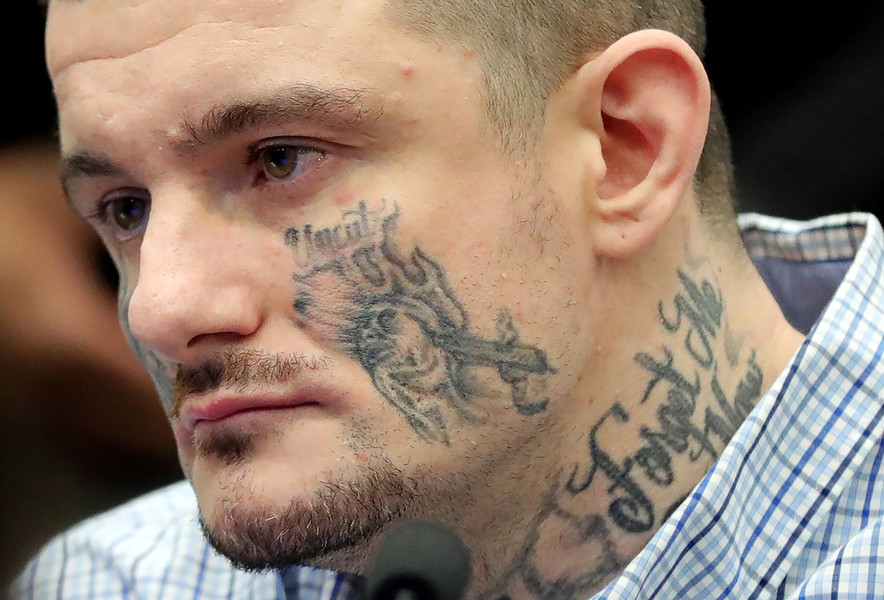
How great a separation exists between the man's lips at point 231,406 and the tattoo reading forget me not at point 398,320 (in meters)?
0.08

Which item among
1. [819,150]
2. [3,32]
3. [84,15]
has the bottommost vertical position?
[819,150]

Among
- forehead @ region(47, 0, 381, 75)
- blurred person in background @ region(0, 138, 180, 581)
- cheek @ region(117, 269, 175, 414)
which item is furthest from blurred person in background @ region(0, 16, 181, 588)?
forehead @ region(47, 0, 381, 75)

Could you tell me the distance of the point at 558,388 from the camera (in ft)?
3.30

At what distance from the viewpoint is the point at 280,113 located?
0.93 m

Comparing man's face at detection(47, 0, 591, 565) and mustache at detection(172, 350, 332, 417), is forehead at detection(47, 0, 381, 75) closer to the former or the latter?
man's face at detection(47, 0, 591, 565)

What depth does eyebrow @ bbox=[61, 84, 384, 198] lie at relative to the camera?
92cm

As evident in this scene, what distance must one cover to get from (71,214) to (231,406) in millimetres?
940

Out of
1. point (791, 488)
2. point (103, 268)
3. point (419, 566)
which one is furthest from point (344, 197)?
point (103, 268)

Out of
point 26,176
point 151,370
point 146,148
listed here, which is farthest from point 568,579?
point 26,176

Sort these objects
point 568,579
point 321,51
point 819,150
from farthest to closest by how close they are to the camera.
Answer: point 819,150 → point 568,579 → point 321,51

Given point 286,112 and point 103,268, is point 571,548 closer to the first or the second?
point 286,112

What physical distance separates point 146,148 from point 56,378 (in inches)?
38.2

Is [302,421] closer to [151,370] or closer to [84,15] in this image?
[151,370]

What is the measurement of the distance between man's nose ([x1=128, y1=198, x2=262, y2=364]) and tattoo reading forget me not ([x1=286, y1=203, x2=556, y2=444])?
54 millimetres
